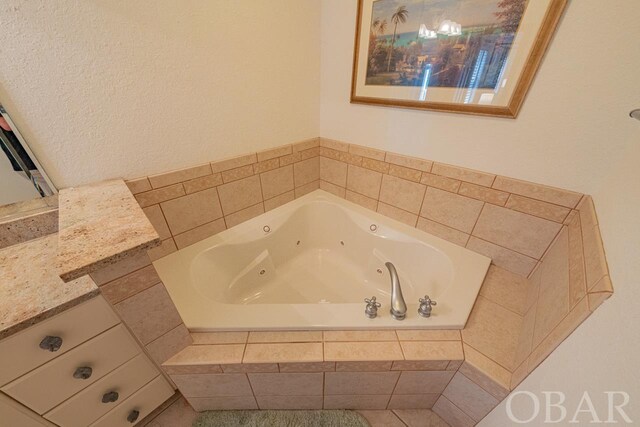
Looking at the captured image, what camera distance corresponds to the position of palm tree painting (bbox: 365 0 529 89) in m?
0.81

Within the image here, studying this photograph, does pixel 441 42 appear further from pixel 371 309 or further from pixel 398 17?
pixel 371 309

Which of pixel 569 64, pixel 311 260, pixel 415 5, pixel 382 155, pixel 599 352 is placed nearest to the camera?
pixel 599 352

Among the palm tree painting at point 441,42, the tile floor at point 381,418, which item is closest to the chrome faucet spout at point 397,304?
the tile floor at point 381,418

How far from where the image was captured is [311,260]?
5.32 ft

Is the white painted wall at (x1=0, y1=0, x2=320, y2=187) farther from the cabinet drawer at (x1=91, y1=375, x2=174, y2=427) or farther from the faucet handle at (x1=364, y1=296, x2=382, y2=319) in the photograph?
the faucet handle at (x1=364, y1=296, x2=382, y2=319)

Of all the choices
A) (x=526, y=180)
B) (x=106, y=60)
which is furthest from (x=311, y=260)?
(x=106, y=60)

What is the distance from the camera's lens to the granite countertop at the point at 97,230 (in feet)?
1.56

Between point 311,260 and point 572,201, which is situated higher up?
point 572,201

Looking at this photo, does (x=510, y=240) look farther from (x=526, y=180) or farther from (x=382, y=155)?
(x=382, y=155)

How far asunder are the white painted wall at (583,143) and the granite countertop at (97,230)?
37.5 inches

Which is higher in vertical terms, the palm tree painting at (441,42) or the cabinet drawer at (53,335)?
the palm tree painting at (441,42)

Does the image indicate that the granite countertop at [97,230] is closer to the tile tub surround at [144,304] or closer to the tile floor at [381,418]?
the tile tub surround at [144,304]

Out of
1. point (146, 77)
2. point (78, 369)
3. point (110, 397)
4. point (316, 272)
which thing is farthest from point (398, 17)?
point (110, 397)

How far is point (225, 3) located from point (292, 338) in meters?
1.35
